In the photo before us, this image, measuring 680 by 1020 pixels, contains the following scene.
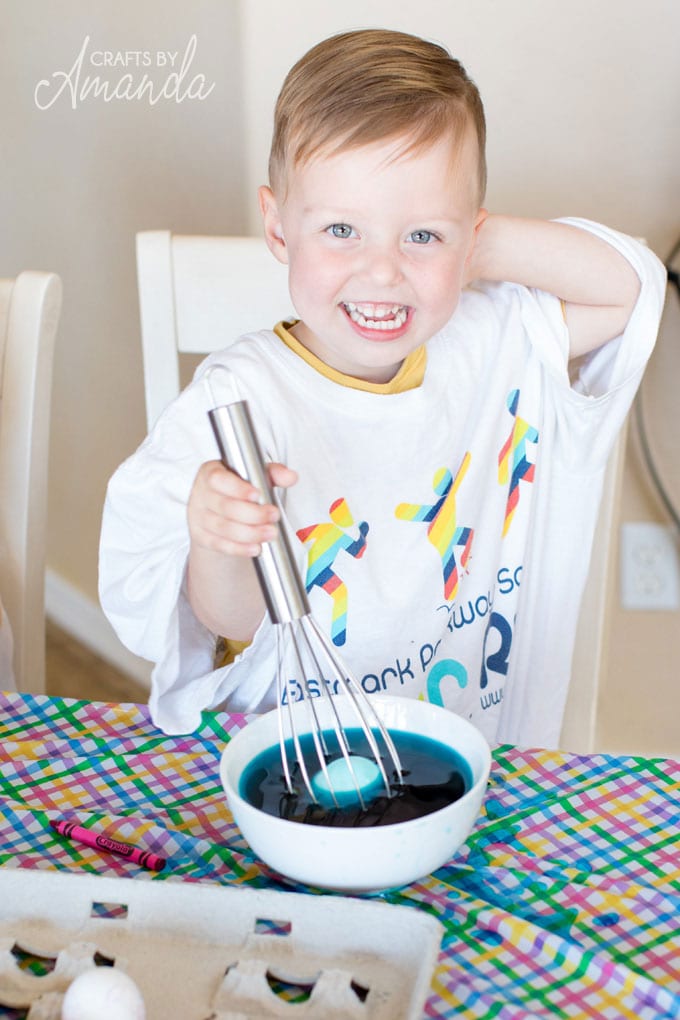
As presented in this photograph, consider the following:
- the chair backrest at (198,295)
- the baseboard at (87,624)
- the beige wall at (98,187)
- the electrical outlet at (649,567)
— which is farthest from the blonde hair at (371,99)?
the baseboard at (87,624)

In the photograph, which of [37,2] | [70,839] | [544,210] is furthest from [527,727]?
[37,2]

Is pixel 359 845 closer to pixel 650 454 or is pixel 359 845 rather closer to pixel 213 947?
pixel 213 947

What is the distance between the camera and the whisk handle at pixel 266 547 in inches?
23.9

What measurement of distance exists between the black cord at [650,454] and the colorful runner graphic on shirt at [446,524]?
2.02ft

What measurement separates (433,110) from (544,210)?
2.50 ft

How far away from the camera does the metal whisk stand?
2.00 ft

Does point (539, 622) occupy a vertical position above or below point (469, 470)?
below

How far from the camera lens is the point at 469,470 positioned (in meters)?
1.09

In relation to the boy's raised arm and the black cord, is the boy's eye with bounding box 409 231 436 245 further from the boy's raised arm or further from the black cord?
the black cord

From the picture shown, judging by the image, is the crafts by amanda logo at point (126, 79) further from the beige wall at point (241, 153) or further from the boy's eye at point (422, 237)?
the boy's eye at point (422, 237)

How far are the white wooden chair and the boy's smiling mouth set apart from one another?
25 cm

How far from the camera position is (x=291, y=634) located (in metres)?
0.69

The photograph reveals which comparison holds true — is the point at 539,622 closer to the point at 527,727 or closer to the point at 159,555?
the point at 527,727

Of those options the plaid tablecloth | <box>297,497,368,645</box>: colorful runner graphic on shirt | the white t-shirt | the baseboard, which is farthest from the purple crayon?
the baseboard
